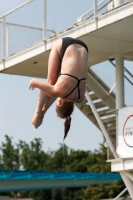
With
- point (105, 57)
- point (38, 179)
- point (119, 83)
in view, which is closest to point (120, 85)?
point (119, 83)

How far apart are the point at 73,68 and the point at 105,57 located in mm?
14129

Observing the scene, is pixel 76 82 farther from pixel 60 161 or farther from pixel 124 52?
pixel 60 161

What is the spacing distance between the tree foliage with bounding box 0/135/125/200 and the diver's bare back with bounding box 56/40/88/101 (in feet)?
127

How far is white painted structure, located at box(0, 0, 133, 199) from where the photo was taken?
853 inches

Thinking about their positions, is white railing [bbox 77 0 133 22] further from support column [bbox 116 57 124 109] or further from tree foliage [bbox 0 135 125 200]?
tree foliage [bbox 0 135 125 200]

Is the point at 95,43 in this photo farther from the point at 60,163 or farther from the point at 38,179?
the point at 60,163

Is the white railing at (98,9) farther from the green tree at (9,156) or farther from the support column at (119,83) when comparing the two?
the green tree at (9,156)

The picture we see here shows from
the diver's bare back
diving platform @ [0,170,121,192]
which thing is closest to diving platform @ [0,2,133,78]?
diving platform @ [0,170,121,192]

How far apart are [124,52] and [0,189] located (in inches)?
323

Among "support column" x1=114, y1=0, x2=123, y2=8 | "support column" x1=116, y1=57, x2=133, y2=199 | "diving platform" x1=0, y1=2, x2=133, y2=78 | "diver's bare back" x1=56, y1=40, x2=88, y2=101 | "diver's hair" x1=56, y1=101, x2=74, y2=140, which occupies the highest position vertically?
"support column" x1=114, y1=0, x2=123, y2=8

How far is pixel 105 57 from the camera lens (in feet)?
83.3

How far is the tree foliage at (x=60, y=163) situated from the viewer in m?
52.2

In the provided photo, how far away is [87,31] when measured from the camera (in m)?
22.1

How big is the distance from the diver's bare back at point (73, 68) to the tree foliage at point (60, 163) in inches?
1521
